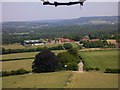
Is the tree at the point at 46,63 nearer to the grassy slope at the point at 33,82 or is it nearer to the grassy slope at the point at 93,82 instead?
the grassy slope at the point at 33,82

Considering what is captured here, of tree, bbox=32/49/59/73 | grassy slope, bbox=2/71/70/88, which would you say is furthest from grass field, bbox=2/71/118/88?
tree, bbox=32/49/59/73

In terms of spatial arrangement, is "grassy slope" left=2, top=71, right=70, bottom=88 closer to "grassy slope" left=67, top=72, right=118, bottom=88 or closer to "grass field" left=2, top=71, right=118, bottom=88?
"grass field" left=2, top=71, right=118, bottom=88

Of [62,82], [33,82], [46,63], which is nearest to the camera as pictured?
[62,82]

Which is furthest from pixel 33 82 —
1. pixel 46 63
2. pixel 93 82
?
pixel 46 63

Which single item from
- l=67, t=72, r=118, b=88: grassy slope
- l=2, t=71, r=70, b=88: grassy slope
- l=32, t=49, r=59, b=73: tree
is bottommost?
l=2, t=71, r=70, b=88: grassy slope

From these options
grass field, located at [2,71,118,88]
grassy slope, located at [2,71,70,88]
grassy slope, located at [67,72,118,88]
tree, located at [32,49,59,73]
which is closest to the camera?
grassy slope, located at [67,72,118,88]

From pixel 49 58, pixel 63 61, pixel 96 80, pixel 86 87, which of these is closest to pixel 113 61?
pixel 63 61

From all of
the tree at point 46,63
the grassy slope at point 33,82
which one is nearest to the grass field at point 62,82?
the grassy slope at point 33,82

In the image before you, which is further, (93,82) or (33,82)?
(33,82)

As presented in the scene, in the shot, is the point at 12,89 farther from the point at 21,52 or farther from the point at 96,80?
the point at 21,52

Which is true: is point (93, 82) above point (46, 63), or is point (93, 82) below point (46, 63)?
below

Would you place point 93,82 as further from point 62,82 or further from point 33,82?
point 33,82

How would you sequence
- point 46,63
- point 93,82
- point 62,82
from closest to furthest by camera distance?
point 93,82
point 62,82
point 46,63
